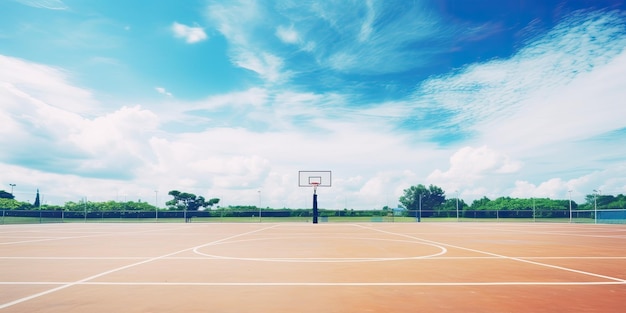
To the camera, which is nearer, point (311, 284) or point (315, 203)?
point (311, 284)

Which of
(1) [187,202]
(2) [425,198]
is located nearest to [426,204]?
(2) [425,198]

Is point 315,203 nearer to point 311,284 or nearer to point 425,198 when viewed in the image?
point 311,284

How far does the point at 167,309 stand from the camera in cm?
639

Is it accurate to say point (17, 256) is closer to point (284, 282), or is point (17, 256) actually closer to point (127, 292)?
point (127, 292)

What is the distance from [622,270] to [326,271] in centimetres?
753

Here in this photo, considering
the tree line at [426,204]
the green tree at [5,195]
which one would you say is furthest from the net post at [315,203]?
the green tree at [5,195]

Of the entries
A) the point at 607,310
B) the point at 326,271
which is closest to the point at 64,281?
the point at 326,271

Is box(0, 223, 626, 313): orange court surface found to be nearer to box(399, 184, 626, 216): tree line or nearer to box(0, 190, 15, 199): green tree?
box(399, 184, 626, 216): tree line

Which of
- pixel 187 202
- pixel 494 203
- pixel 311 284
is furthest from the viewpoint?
pixel 494 203

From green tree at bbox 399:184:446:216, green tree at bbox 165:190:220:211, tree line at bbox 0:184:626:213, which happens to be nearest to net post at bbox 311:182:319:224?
tree line at bbox 0:184:626:213

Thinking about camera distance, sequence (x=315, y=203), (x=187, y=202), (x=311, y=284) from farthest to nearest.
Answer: (x=187, y=202) < (x=315, y=203) < (x=311, y=284)

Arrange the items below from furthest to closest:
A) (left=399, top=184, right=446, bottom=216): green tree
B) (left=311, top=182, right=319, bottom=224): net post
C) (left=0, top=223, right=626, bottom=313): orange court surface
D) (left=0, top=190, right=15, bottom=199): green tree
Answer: (left=399, top=184, right=446, bottom=216): green tree < (left=0, top=190, right=15, bottom=199): green tree < (left=311, top=182, right=319, bottom=224): net post < (left=0, top=223, right=626, bottom=313): orange court surface

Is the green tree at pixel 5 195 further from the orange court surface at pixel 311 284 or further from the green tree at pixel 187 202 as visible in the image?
the orange court surface at pixel 311 284

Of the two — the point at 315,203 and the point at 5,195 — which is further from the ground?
the point at 315,203
